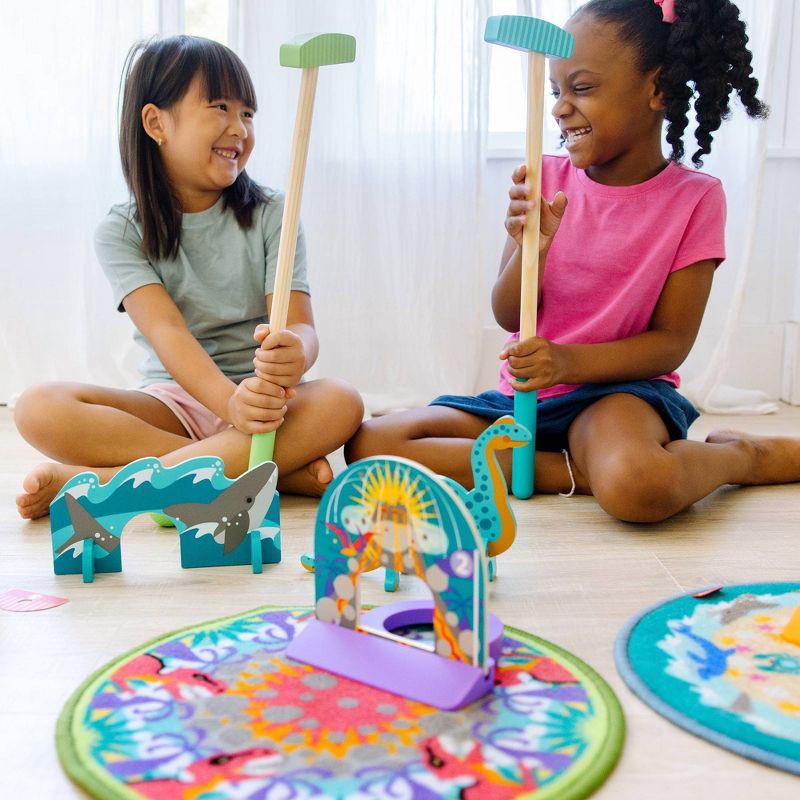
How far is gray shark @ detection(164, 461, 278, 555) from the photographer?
0.93 m

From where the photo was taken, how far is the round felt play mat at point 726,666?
639 millimetres

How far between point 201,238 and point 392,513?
66 cm

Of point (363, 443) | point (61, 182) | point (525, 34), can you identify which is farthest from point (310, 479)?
point (61, 182)

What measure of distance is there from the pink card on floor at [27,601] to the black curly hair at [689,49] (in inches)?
33.0

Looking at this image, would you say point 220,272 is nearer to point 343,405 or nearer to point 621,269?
point 343,405

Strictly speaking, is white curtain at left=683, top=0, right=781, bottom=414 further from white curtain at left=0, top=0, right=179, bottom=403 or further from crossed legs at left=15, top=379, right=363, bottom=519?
white curtain at left=0, top=0, right=179, bottom=403

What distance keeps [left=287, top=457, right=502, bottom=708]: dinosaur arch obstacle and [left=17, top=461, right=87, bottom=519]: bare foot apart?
45 cm

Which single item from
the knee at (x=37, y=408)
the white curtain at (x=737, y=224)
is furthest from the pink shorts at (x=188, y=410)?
the white curtain at (x=737, y=224)

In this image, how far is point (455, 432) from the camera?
1.26 metres

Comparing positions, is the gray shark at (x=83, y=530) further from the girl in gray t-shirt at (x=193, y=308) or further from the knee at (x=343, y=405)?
the knee at (x=343, y=405)

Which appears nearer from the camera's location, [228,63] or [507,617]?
[507,617]

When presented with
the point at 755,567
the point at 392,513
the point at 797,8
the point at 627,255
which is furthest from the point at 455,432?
the point at 797,8

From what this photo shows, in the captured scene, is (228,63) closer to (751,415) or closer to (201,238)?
(201,238)

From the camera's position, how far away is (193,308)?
1248 millimetres
